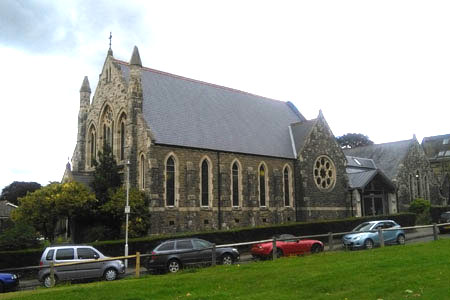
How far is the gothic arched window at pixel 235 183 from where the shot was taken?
3497 cm

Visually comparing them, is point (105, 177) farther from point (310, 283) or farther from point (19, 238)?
point (310, 283)

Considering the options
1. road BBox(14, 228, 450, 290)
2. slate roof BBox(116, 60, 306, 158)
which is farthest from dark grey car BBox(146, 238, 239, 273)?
slate roof BBox(116, 60, 306, 158)

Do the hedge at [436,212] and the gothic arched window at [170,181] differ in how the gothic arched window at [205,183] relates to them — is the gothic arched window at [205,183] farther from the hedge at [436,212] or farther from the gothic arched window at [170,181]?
the hedge at [436,212]

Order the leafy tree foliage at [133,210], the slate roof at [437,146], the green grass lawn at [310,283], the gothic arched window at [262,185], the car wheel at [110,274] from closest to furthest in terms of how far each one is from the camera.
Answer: the green grass lawn at [310,283], the car wheel at [110,274], the leafy tree foliage at [133,210], the gothic arched window at [262,185], the slate roof at [437,146]

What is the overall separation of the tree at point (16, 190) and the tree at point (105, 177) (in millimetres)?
61549

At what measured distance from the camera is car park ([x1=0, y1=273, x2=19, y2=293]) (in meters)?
16.6

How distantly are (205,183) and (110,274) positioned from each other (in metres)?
15.1

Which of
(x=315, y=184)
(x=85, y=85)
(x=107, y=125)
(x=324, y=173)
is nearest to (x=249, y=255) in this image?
(x=315, y=184)

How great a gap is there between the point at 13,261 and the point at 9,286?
23.7 ft

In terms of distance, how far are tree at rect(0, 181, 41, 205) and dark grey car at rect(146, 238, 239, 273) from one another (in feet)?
243

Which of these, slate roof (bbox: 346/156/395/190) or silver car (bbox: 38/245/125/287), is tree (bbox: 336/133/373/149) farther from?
silver car (bbox: 38/245/125/287)

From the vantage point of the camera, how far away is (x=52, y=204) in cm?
2875

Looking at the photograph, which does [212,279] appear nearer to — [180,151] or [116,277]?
[116,277]

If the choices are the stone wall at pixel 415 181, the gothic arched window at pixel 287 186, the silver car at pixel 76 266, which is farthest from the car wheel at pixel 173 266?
the stone wall at pixel 415 181
